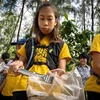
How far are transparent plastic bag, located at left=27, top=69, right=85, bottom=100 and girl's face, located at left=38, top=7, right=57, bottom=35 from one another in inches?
21.0

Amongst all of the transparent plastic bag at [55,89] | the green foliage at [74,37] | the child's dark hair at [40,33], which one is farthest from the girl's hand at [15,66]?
the green foliage at [74,37]

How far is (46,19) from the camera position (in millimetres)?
2152

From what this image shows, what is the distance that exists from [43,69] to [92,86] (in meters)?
0.41

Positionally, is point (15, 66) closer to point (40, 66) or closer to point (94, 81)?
point (40, 66)

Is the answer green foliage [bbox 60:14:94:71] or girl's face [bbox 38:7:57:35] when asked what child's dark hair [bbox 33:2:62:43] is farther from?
green foliage [bbox 60:14:94:71]

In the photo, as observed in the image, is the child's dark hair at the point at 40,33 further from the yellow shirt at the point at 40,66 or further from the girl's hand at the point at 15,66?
the girl's hand at the point at 15,66

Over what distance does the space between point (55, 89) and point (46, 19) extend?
0.67 meters

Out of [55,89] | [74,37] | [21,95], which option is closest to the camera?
[55,89]

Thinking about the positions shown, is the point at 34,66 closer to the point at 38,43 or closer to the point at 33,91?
the point at 38,43

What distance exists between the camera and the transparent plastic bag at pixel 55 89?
1.68m

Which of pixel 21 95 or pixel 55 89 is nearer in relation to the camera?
pixel 55 89

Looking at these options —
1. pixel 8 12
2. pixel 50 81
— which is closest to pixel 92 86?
pixel 50 81

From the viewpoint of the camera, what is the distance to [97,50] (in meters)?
2.04

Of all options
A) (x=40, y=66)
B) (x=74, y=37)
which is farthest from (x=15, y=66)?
(x=74, y=37)
